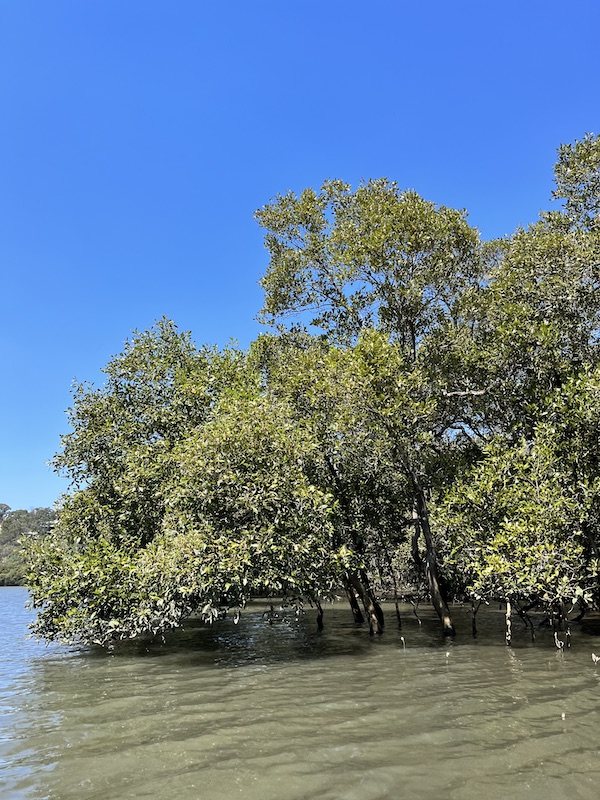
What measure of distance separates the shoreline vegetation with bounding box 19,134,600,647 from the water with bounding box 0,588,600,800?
179cm

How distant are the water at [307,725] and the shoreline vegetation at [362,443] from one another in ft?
5.87

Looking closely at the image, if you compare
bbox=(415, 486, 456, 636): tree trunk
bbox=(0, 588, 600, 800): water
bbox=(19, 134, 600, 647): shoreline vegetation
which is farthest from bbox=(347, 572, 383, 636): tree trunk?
bbox=(0, 588, 600, 800): water

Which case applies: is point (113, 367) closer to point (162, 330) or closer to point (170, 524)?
point (162, 330)

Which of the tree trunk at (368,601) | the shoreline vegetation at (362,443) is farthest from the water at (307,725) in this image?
the tree trunk at (368,601)

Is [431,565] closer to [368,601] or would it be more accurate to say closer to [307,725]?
[368,601]

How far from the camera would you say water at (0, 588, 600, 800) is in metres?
6.96

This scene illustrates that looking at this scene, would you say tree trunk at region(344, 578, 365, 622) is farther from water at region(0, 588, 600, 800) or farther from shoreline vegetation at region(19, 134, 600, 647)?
water at region(0, 588, 600, 800)

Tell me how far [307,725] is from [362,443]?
1081cm

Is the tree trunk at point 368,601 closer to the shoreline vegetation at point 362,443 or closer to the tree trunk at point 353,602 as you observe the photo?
the shoreline vegetation at point 362,443

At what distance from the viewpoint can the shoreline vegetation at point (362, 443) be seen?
1580 centimetres

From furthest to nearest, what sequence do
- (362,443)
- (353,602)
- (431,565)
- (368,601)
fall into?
(353,602), (368,601), (431,565), (362,443)

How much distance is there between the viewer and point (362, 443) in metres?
19.3

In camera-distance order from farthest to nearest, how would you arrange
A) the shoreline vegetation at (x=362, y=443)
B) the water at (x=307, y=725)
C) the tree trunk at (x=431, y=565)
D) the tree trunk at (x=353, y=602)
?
1. the tree trunk at (x=353, y=602)
2. the tree trunk at (x=431, y=565)
3. the shoreline vegetation at (x=362, y=443)
4. the water at (x=307, y=725)

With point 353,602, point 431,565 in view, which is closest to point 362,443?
point 431,565
